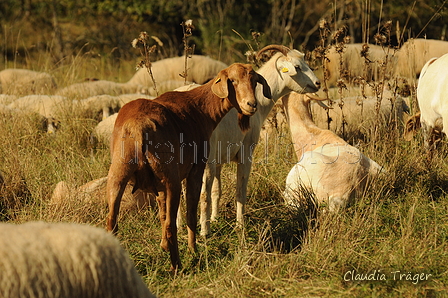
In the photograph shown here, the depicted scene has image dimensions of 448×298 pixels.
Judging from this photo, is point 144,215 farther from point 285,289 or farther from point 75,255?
point 75,255

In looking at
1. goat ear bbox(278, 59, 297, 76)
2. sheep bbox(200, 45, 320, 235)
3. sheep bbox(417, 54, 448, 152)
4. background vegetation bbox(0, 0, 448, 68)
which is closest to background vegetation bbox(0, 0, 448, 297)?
sheep bbox(200, 45, 320, 235)

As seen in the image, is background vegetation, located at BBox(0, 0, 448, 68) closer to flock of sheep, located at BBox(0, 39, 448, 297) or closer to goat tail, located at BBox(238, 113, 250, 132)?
flock of sheep, located at BBox(0, 39, 448, 297)

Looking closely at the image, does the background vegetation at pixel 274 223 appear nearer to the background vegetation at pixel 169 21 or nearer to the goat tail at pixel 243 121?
the goat tail at pixel 243 121

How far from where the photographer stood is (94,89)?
34.5 ft

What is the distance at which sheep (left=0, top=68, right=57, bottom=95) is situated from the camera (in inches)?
383

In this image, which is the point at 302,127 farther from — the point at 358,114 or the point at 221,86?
the point at 221,86

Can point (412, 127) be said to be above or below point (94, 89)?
above

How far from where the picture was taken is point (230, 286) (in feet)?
13.2

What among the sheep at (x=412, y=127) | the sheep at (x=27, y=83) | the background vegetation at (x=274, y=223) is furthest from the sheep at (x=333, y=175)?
the sheep at (x=27, y=83)

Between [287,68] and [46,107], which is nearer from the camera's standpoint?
[287,68]

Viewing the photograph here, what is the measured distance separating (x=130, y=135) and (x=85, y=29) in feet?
59.2

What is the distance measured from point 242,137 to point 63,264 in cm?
304

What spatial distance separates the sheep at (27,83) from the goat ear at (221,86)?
5.05 m

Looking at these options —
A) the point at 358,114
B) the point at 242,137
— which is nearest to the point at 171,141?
the point at 242,137
